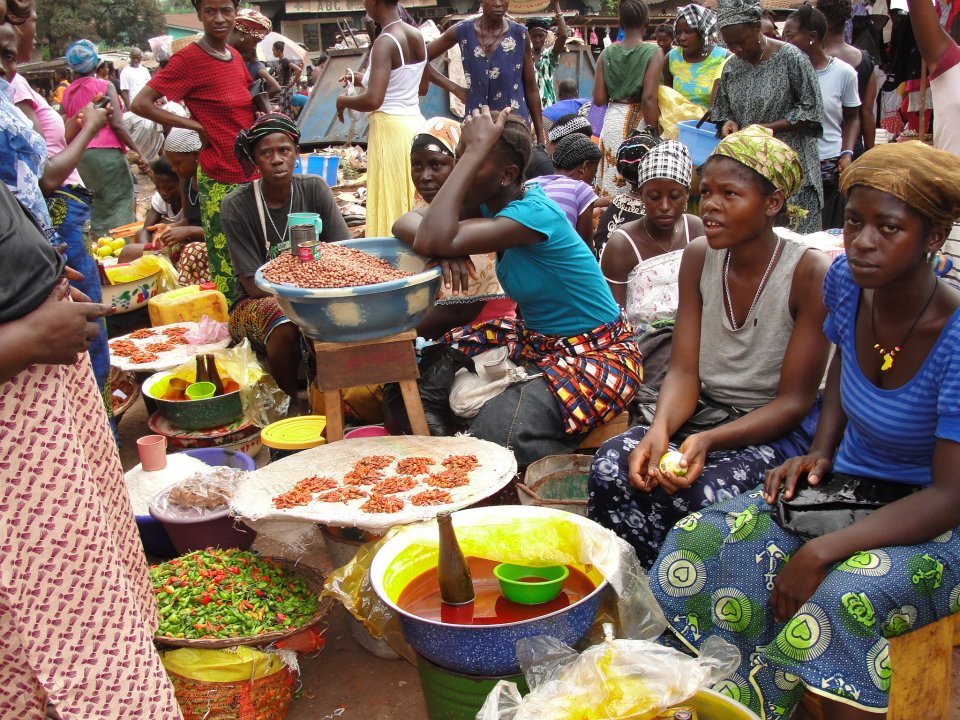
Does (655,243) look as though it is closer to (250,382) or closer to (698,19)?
(250,382)

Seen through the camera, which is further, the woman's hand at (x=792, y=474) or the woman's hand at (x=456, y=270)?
the woman's hand at (x=456, y=270)

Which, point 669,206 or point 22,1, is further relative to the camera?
point 669,206

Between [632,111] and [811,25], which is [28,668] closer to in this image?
[811,25]

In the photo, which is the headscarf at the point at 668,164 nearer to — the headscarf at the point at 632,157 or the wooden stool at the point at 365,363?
the headscarf at the point at 632,157

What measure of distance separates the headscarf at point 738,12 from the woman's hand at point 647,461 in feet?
10.2

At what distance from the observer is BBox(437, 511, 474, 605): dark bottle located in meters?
2.04

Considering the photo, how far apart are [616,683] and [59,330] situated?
4.53 ft

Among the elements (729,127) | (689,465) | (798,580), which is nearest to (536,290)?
(689,465)

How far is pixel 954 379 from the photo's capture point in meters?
1.80

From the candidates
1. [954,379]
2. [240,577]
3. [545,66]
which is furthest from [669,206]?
[545,66]

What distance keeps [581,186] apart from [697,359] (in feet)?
7.33

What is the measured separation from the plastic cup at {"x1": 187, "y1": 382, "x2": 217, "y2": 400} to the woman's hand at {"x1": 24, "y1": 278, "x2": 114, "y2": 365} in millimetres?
2320

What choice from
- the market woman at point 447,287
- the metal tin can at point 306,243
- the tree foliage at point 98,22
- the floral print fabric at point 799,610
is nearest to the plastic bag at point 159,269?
the market woman at point 447,287

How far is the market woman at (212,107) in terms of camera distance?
4.85 metres
